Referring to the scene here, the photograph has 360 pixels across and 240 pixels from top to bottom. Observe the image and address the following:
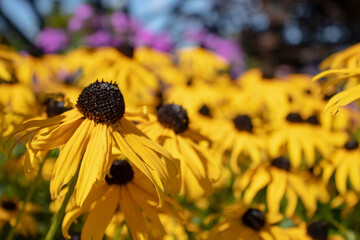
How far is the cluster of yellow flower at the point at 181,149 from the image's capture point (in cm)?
102

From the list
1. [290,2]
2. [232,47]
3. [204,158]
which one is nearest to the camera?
[204,158]

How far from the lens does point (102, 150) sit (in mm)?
964

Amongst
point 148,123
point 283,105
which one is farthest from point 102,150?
point 283,105

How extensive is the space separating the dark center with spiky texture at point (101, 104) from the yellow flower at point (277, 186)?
39.7 inches

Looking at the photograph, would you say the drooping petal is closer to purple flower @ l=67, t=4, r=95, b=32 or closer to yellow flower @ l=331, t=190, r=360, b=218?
yellow flower @ l=331, t=190, r=360, b=218

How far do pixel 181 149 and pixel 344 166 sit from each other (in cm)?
107

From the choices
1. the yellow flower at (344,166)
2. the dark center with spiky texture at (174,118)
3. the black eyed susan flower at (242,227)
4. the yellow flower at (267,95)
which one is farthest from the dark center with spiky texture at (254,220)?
the yellow flower at (267,95)

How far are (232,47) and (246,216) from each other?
491 cm

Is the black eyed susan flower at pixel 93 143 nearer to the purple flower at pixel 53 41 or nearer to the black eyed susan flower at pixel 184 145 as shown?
the black eyed susan flower at pixel 184 145

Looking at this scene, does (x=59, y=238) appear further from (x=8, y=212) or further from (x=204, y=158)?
(x=204, y=158)

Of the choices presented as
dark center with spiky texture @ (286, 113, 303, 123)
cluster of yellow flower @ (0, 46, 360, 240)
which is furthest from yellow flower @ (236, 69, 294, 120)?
dark center with spiky texture @ (286, 113, 303, 123)

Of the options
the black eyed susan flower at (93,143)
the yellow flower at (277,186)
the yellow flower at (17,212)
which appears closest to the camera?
the black eyed susan flower at (93,143)

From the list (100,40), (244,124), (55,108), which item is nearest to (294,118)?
(244,124)

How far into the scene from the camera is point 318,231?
1.48 meters
